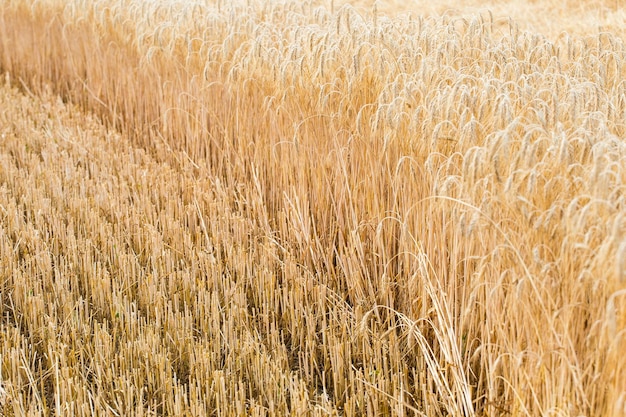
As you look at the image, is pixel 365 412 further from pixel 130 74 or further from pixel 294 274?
pixel 130 74

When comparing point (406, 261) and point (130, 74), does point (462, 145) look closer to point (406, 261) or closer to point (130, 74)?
point (406, 261)

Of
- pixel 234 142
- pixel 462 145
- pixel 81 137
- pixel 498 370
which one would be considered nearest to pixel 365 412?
pixel 498 370

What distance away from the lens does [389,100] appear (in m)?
2.77

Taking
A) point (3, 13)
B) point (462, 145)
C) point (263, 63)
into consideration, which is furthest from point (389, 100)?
point (3, 13)

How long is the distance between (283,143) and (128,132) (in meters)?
1.53

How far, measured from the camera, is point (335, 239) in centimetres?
290

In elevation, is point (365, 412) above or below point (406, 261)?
below

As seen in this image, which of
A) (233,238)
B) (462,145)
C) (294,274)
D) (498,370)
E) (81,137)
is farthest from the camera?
(81,137)

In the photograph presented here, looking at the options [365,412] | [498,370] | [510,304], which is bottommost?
[365,412]

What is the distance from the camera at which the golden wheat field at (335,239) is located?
5.96 feet

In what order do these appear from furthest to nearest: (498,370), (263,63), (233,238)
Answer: (263,63), (233,238), (498,370)

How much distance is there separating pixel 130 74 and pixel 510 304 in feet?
10.5

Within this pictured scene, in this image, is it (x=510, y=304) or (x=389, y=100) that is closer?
(x=510, y=304)

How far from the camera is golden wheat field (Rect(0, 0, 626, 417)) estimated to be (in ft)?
5.96
